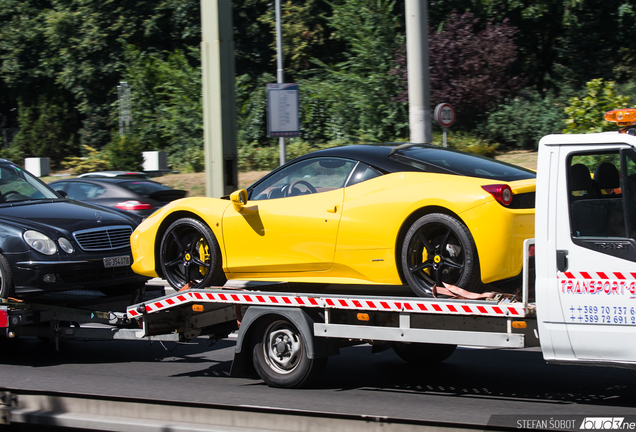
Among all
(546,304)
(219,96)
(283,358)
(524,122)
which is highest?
(524,122)

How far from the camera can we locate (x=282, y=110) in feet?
46.2

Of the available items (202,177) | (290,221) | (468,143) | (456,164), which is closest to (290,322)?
(290,221)

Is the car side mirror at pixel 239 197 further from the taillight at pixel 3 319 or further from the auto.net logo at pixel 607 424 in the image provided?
the auto.net logo at pixel 607 424

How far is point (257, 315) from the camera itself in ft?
20.8

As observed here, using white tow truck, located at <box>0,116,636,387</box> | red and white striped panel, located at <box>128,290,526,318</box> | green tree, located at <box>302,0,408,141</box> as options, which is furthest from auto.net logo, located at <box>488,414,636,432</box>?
green tree, located at <box>302,0,408,141</box>

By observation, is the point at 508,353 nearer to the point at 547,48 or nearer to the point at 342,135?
the point at 342,135

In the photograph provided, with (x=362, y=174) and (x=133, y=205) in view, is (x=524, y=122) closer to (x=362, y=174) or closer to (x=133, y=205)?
(x=133, y=205)

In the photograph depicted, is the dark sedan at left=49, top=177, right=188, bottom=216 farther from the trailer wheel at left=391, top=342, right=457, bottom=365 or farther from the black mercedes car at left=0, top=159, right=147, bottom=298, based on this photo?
the trailer wheel at left=391, top=342, right=457, bottom=365

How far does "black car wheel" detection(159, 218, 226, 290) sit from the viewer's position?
22.5 feet

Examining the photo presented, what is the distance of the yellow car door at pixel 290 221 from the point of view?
6180 millimetres

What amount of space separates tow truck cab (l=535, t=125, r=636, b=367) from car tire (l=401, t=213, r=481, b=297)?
58 cm

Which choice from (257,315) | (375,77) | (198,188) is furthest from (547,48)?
(257,315)

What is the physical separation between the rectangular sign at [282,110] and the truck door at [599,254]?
941cm

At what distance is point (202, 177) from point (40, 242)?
18.5 m
